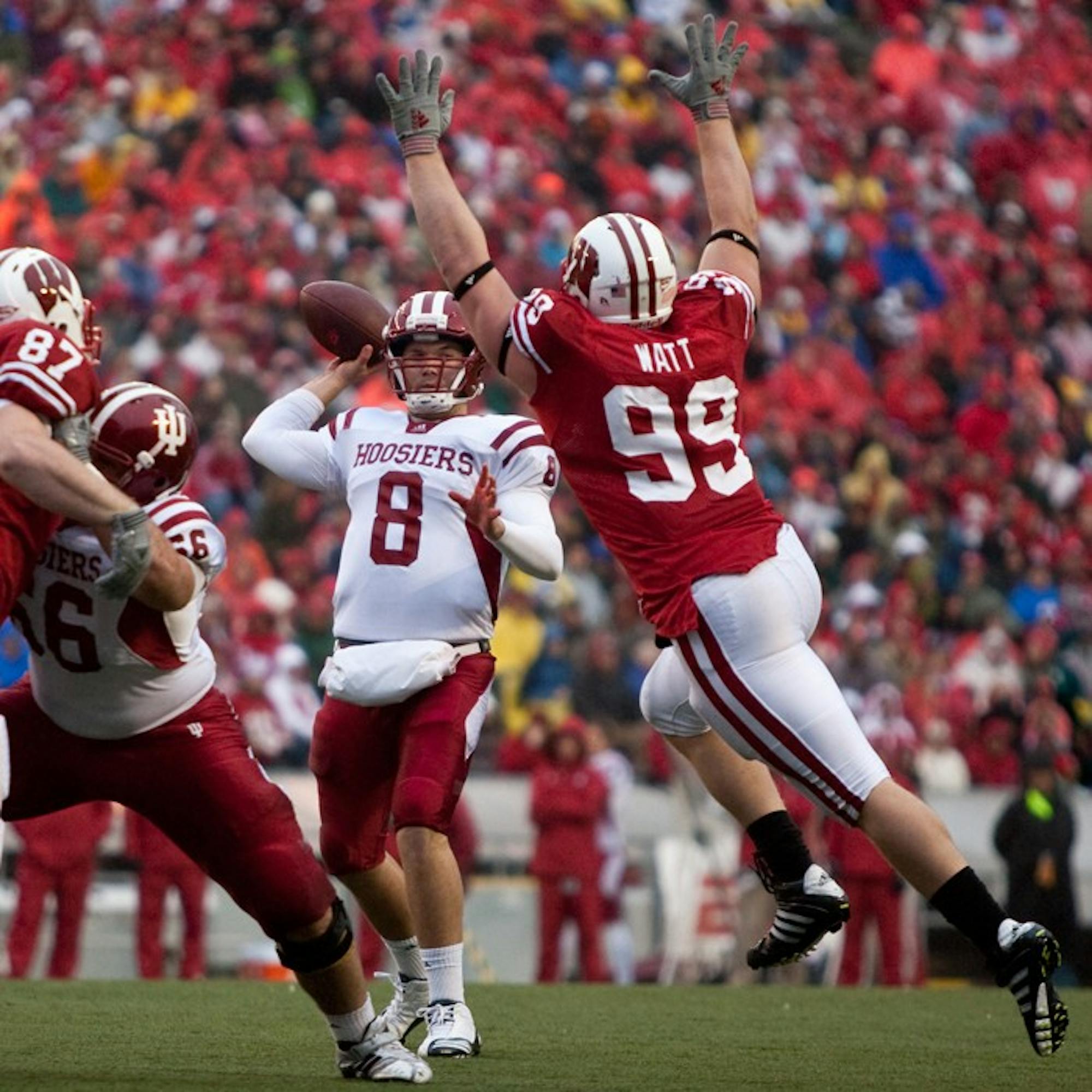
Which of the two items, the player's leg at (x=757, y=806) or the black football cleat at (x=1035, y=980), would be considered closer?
the black football cleat at (x=1035, y=980)

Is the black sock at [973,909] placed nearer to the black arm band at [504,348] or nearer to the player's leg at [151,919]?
the black arm band at [504,348]

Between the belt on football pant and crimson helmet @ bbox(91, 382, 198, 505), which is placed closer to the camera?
crimson helmet @ bbox(91, 382, 198, 505)

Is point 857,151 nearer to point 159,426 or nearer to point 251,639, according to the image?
point 251,639

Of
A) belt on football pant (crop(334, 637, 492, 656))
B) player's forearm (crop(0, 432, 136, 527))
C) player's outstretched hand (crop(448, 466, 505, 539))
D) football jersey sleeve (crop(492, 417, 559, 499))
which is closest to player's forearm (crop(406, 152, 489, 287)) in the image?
player's outstretched hand (crop(448, 466, 505, 539))

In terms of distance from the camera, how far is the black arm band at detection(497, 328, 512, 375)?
216 inches

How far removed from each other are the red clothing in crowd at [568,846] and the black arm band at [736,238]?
5.47m

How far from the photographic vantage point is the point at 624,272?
5.54 metres

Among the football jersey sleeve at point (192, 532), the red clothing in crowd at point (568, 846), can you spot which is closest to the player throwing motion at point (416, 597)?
the football jersey sleeve at point (192, 532)

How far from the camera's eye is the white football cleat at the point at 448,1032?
5.98 metres

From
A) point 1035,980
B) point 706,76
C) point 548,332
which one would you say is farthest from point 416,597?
point 1035,980

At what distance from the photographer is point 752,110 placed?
57.9 ft

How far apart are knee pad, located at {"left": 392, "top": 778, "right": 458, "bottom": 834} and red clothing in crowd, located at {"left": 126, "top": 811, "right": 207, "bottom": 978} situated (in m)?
4.31

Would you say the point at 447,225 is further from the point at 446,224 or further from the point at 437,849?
the point at 437,849

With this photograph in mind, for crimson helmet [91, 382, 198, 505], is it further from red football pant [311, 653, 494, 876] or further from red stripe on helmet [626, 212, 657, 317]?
Result: red football pant [311, 653, 494, 876]
